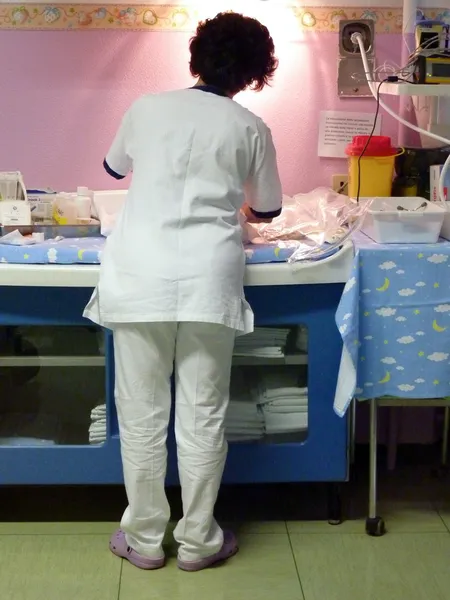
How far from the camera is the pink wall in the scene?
2.43 meters

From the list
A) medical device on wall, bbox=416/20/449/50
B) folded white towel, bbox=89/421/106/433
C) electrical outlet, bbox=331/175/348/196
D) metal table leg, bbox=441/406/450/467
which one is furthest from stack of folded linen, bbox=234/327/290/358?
medical device on wall, bbox=416/20/449/50

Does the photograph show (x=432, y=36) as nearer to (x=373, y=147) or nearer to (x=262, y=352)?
(x=373, y=147)

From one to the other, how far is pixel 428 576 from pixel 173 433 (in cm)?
70

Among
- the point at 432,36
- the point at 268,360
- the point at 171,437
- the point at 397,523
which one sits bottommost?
the point at 397,523

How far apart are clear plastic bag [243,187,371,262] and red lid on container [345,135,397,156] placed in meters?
0.13

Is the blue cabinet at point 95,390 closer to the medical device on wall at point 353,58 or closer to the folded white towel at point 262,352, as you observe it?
the folded white towel at point 262,352

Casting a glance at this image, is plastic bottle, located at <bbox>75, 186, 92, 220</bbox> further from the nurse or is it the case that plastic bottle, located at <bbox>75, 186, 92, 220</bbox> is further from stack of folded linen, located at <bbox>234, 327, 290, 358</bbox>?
stack of folded linen, located at <bbox>234, 327, 290, 358</bbox>

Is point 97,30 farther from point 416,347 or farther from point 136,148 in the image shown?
point 416,347

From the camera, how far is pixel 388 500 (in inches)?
94.1

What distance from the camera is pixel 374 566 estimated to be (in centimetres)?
205

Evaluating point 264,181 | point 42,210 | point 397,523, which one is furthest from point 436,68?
point 397,523

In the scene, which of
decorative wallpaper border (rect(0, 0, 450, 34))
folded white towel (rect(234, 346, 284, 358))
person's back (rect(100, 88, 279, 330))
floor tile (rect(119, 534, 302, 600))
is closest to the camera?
person's back (rect(100, 88, 279, 330))

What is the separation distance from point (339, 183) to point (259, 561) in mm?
1111

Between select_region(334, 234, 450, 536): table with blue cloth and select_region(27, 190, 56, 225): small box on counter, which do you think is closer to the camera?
select_region(334, 234, 450, 536): table with blue cloth
